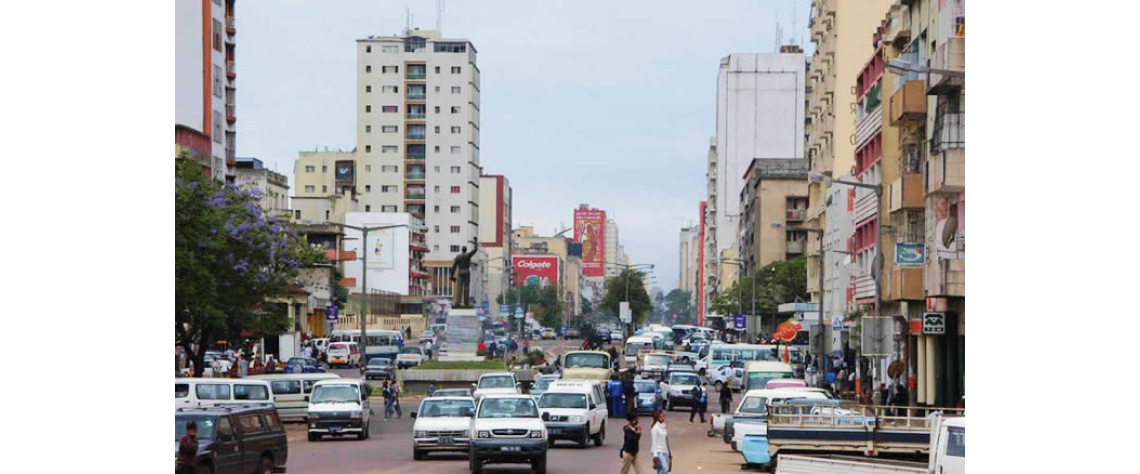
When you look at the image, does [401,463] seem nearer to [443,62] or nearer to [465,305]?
[465,305]

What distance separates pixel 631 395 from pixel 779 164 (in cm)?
9588

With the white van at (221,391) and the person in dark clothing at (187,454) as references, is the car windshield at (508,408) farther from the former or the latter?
the white van at (221,391)

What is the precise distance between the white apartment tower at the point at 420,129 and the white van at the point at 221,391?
478 feet

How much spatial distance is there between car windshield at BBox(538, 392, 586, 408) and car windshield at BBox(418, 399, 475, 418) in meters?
3.13

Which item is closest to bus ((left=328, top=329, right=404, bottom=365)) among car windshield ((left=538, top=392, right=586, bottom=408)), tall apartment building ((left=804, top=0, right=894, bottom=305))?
tall apartment building ((left=804, top=0, right=894, bottom=305))

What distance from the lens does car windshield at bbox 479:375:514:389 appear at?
166 ft

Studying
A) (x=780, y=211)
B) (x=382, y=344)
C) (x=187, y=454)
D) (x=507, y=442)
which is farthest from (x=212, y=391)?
(x=780, y=211)

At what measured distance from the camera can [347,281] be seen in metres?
161

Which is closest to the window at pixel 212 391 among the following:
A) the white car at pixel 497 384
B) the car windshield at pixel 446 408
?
the white car at pixel 497 384

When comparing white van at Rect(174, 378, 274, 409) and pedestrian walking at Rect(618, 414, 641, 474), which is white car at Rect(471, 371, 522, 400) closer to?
white van at Rect(174, 378, 274, 409)

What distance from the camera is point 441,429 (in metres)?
36.2

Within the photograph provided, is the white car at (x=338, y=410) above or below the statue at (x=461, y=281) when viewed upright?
below

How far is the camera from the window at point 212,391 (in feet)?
145
